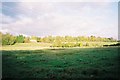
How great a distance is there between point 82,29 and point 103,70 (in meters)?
1.08

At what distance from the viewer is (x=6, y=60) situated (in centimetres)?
483

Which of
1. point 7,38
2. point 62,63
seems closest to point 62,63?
point 62,63

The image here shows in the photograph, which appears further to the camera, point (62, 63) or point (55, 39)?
point (55, 39)

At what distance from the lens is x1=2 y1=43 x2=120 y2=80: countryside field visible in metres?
4.64

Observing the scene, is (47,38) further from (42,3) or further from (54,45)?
(42,3)

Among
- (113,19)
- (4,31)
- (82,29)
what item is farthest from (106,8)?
(4,31)

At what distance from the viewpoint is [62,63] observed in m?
4.72

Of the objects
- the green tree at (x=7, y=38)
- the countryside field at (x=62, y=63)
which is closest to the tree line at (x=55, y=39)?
the green tree at (x=7, y=38)

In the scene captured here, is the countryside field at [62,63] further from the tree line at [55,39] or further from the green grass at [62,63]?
the tree line at [55,39]

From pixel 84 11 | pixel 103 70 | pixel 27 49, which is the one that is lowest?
pixel 103 70

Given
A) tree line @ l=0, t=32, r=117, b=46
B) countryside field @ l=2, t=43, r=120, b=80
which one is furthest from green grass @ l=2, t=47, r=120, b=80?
tree line @ l=0, t=32, r=117, b=46

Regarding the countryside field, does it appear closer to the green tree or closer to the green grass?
→ the green grass

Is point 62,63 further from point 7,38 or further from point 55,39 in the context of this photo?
point 7,38

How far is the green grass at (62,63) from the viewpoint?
15.2 feet
